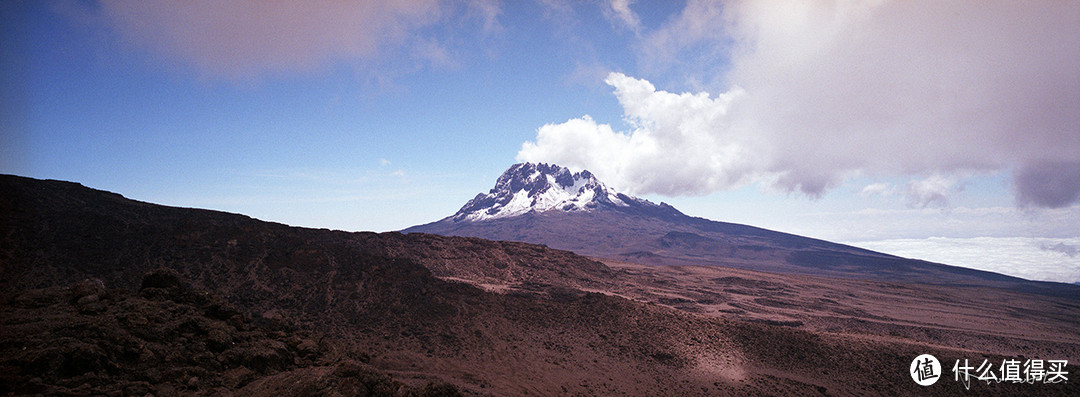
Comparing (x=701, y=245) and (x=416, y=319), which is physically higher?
(x=701, y=245)

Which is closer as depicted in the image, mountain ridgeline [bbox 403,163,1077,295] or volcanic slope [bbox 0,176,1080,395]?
volcanic slope [bbox 0,176,1080,395]

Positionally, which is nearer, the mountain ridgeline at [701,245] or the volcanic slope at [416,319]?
the volcanic slope at [416,319]

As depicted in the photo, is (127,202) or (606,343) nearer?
(606,343)

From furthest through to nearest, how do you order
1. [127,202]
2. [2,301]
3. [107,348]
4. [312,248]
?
[127,202]
[312,248]
[2,301]
[107,348]

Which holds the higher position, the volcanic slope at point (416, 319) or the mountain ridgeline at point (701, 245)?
the mountain ridgeline at point (701, 245)

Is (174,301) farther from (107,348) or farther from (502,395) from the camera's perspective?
(502,395)

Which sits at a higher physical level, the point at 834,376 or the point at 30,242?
the point at 30,242

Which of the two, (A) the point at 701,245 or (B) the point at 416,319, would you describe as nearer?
(B) the point at 416,319

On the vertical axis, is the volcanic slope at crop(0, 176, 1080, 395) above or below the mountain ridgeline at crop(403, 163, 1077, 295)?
below

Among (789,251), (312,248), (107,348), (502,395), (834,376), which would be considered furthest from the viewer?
(789,251)

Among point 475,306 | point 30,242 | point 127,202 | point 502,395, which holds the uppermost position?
point 127,202

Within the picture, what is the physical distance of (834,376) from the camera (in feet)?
75.2

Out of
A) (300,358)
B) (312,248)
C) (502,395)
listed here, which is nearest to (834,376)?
(502,395)

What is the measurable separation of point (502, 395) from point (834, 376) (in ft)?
62.1
